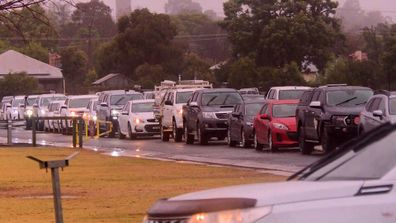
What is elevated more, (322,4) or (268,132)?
(322,4)

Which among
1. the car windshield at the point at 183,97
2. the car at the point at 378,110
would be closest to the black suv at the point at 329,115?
the car at the point at 378,110

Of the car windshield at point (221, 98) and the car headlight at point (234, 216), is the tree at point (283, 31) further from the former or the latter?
the car headlight at point (234, 216)

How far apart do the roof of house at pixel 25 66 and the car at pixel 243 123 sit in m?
61.1

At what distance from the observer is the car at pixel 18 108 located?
2457 inches

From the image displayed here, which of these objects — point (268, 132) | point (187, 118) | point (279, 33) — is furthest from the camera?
point (279, 33)

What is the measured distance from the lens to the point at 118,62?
3155 inches

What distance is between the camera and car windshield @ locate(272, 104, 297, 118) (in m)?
29.3

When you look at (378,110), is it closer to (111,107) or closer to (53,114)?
(111,107)

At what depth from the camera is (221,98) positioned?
35.8 m

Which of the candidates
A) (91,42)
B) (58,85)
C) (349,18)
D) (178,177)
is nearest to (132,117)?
(178,177)

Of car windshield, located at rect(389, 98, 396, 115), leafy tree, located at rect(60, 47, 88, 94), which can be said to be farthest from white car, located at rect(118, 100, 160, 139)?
leafy tree, located at rect(60, 47, 88, 94)

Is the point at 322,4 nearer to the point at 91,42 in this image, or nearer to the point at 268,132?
the point at 268,132

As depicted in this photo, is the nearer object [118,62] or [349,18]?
[118,62]

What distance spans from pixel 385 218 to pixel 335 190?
34cm
